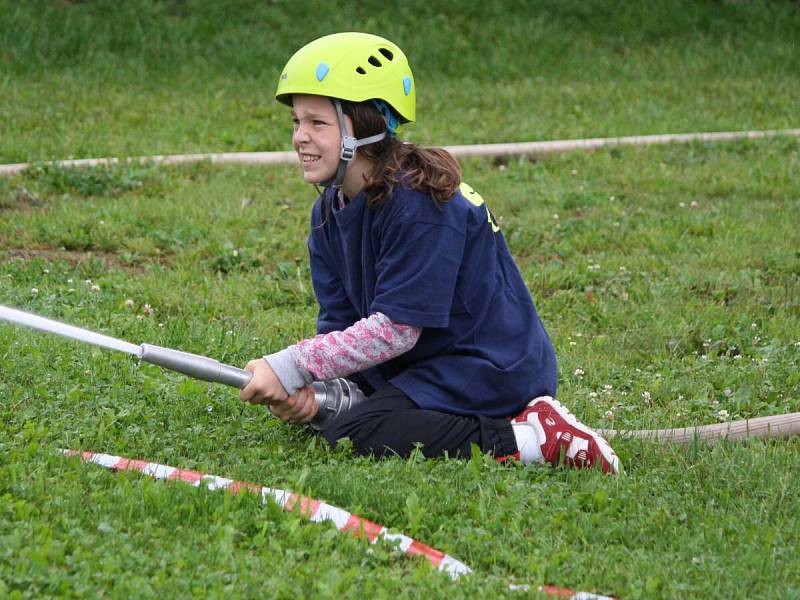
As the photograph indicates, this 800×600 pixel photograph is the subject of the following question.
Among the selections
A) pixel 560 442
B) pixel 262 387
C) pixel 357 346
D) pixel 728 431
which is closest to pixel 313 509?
pixel 262 387

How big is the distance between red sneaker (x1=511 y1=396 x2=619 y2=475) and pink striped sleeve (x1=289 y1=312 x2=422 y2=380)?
1.67 ft

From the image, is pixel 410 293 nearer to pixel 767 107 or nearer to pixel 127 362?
pixel 127 362

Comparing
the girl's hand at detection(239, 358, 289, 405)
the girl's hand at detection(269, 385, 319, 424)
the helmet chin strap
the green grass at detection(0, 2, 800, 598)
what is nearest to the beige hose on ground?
the green grass at detection(0, 2, 800, 598)

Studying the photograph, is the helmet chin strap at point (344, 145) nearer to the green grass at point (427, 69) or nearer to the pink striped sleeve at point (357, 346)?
the pink striped sleeve at point (357, 346)

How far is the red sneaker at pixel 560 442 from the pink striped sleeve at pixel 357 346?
1.67 ft

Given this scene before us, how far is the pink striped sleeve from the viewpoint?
4.23 meters

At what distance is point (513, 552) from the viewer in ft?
11.7

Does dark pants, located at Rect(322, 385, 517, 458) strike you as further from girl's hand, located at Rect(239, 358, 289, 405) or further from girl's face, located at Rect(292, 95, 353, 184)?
girl's face, located at Rect(292, 95, 353, 184)

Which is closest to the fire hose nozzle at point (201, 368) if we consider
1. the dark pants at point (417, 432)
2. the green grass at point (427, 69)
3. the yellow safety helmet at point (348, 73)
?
the dark pants at point (417, 432)

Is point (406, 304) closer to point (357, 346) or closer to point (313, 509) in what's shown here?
point (357, 346)

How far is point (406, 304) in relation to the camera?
419cm

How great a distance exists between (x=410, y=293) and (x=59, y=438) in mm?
1281

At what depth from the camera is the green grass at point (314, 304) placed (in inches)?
137

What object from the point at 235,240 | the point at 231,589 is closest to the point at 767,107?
the point at 235,240
